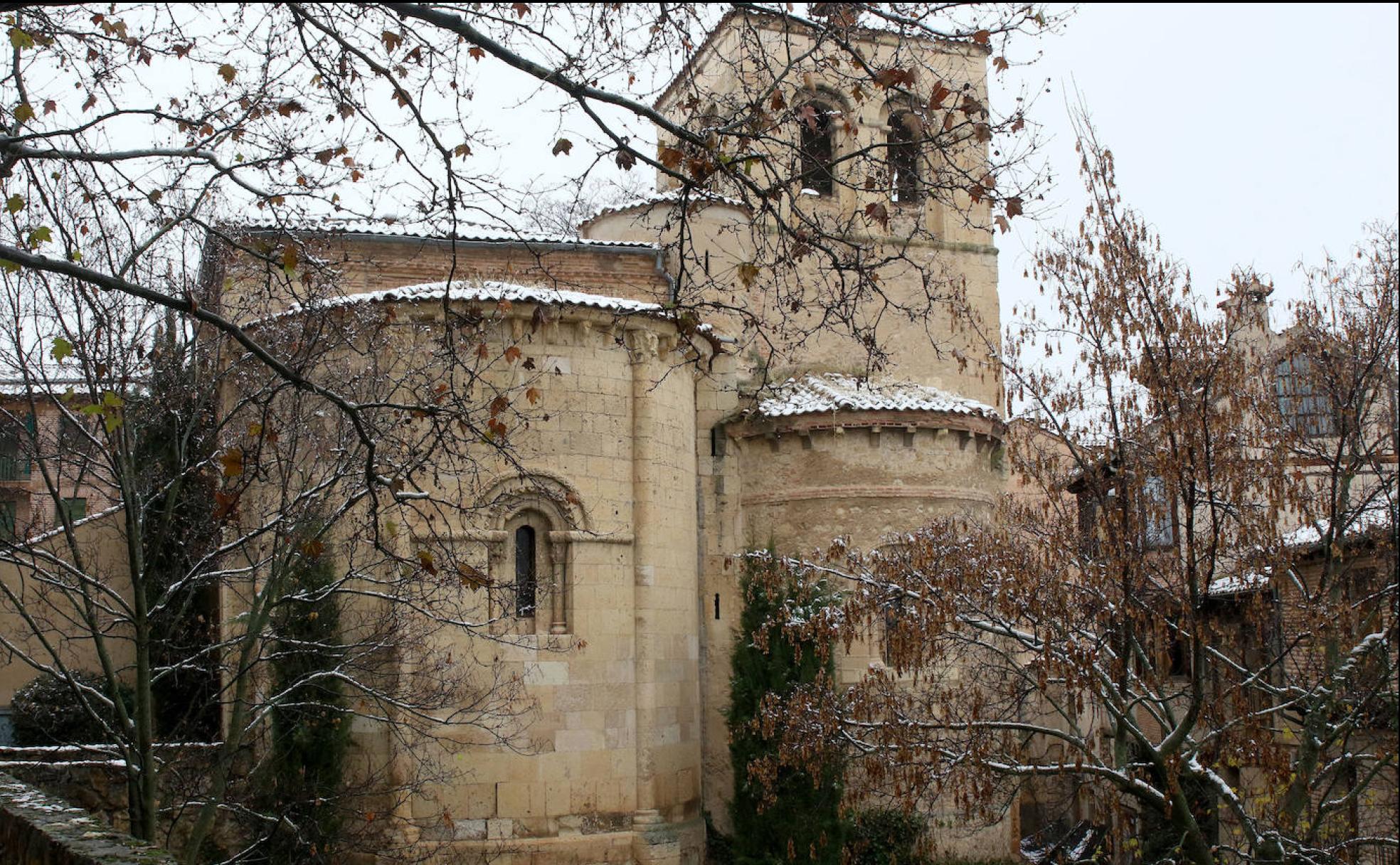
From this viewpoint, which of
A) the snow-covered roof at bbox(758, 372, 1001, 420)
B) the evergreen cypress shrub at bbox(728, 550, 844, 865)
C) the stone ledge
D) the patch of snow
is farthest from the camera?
the snow-covered roof at bbox(758, 372, 1001, 420)

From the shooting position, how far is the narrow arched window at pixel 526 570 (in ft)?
41.0

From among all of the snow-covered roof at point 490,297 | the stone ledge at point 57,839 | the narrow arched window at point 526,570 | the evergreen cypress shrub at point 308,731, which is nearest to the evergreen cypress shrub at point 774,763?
the narrow arched window at point 526,570

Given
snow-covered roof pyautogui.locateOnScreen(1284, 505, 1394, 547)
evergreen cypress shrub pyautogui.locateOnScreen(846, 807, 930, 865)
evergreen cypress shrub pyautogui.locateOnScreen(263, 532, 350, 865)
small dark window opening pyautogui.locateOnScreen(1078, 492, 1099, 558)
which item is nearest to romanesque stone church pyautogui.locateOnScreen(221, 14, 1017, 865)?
evergreen cypress shrub pyautogui.locateOnScreen(846, 807, 930, 865)

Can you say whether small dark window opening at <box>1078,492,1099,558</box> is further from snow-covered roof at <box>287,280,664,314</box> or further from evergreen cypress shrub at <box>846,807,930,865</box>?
evergreen cypress shrub at <box>846,807,930,865</box>

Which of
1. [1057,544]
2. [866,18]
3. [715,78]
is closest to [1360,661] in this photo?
[1057,544]

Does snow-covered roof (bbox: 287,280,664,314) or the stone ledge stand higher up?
snow-covered roof (bbox: 287,280,664,314)

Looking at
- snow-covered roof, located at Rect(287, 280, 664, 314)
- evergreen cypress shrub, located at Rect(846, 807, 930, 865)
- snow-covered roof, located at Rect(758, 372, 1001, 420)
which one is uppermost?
snow-covered roof, located at Rect(287, 280, 664, 314)

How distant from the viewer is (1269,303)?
11320 millimetres

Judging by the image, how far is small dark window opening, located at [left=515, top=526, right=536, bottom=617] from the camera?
493 inches

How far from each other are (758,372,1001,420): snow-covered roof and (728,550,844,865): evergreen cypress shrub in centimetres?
226

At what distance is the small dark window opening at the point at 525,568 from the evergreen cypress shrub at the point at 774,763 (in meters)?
2.26

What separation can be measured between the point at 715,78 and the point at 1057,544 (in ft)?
40.0

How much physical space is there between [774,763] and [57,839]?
305 inches

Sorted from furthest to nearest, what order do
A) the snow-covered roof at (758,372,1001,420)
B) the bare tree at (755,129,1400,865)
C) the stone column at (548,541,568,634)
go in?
the snow-covered roof at (758,372,1001,420)
the stone column at (548,541,568,634)
the bare tree at (755,129,1400,865)
